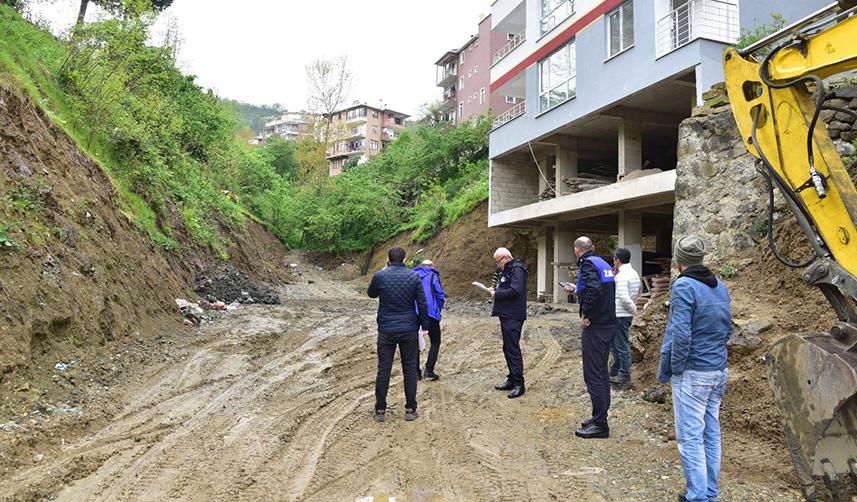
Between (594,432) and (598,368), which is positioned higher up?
(598,368)

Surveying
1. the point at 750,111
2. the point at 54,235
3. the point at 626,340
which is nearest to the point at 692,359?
the point at 750,111

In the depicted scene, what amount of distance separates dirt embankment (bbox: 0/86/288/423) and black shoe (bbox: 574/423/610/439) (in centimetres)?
546

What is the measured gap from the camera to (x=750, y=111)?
4918 millimetres

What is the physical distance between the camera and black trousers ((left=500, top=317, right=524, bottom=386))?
22.5 feet

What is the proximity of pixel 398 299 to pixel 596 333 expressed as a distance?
7.24 ft

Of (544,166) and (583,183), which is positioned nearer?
(583,183)

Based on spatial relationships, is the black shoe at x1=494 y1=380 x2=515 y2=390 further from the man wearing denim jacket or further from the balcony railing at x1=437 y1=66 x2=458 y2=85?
the balcony railing at x1=437 y1=66 x2=458 y2=85

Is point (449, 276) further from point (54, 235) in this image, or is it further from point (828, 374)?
point (828, 374)

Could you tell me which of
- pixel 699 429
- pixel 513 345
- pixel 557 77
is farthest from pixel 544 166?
pixel 699 429

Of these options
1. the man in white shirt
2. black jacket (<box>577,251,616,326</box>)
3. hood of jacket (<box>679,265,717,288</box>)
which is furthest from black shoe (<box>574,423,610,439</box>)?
hood of jacket (<box>679,265,717,288</box>)

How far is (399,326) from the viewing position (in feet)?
19.8

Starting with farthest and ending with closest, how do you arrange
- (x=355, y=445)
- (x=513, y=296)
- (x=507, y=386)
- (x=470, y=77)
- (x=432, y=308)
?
1. (x=470, y=77)
2. (x=432, y=308)
3. (x=507, y=386)
4. (x=513, y=296)
5. (x=355, y=445)

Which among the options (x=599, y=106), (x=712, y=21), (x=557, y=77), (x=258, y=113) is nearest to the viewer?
(x=712, y=21)

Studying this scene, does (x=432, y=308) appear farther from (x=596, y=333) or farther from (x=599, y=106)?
(x=599, y=106)
